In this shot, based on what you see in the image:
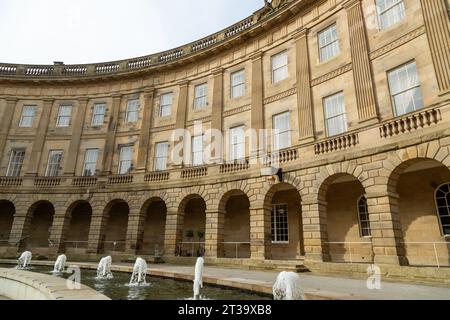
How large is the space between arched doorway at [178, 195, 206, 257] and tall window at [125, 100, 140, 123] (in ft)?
27.4

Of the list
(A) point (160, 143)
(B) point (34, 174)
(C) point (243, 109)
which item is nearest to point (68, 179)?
(B) point (34, 174)

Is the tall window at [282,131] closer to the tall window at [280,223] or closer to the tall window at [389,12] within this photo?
the tall window at [280,223]

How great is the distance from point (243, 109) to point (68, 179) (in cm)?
1450

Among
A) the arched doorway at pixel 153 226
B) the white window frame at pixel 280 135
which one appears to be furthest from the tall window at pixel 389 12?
the arched doorway at pixel 153 226

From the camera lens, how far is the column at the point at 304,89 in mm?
14875

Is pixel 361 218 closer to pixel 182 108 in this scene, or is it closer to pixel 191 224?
pixel 191 224

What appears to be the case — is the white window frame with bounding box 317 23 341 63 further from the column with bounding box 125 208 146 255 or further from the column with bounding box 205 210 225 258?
the column with bounding box 125 208 146 255

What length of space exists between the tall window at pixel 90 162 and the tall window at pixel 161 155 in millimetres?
5419

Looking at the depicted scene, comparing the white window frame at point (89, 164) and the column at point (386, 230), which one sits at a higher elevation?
the white window frame at point (89, 164)

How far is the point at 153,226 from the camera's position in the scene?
2078 cm

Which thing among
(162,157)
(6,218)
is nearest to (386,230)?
(162,157)

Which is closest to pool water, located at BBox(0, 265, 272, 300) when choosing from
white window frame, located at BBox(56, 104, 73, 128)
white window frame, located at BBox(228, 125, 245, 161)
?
white window frame, located at BBox(228, 125, 245, 161)

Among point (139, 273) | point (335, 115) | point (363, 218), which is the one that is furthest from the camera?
point (335, 115)

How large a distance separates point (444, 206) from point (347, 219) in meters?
4.08
